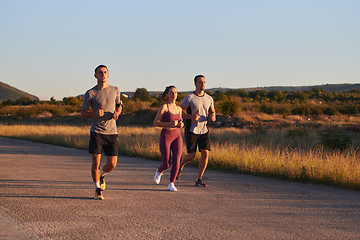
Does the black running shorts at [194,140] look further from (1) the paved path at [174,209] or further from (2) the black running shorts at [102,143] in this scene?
(2) the black running shorts at [102,143]

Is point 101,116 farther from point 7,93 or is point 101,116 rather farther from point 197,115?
point 7,93

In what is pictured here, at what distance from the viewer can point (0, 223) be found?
537 cm

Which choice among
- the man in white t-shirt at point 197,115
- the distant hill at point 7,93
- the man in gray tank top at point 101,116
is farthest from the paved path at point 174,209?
the distant hill at point 7,93

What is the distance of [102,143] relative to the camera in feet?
22.8

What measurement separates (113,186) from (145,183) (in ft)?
2.49

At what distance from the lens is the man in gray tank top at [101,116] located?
6.86 meters

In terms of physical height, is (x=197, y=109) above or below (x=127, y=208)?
above

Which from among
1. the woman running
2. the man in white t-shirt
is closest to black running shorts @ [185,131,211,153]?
the man in white t-shirt

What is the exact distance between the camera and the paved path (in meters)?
4.92

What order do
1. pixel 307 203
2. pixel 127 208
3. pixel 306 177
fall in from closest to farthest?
pixel 127 208
pixel 307 203
pixel 306 177

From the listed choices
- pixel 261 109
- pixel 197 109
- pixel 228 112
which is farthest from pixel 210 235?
pixel 261 109

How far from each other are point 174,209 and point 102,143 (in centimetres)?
178

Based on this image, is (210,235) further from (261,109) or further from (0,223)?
(261,109)

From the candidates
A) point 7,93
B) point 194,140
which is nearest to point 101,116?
point 194,140
